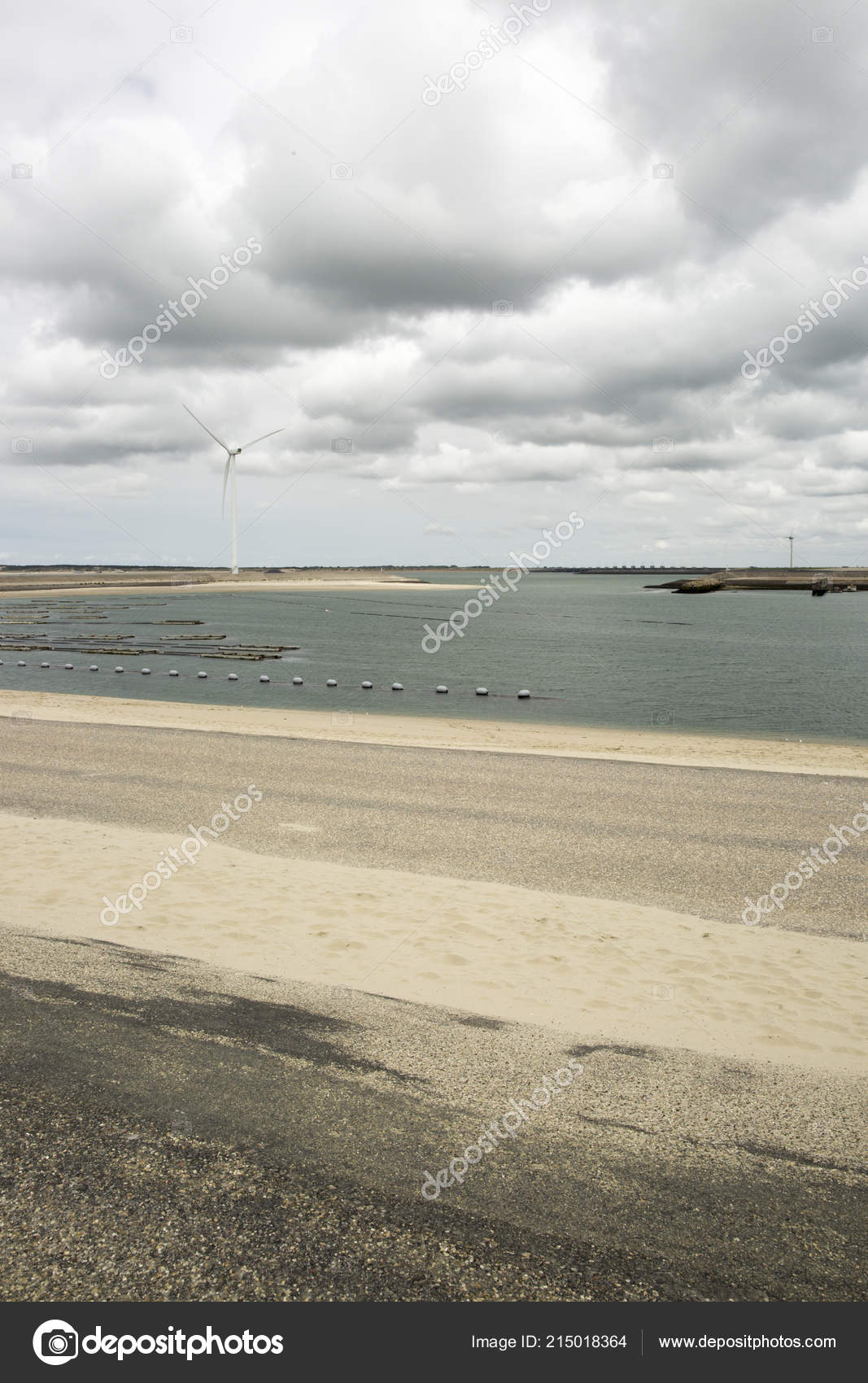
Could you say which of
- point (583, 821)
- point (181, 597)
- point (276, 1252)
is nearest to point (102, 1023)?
point (276, 1252)
